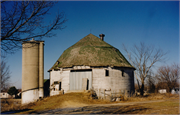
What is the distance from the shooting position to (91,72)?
22312 mm

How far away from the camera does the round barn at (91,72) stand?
72.5 ft

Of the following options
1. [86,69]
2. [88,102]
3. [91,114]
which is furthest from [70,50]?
[91,114]

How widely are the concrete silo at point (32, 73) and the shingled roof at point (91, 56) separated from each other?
233cm

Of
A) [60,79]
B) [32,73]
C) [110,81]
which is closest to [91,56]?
[110,81]

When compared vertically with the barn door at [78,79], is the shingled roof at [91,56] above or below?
above

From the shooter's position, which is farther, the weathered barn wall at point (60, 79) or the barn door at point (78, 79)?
the weathered barn wall at point (60, 79)

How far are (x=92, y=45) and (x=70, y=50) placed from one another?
341 cm

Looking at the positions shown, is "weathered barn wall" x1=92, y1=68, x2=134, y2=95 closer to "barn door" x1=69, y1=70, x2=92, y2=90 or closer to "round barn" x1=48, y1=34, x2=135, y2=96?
"round barn" x1=48, y1=34, x2=135, y2=96

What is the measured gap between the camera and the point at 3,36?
7.98m

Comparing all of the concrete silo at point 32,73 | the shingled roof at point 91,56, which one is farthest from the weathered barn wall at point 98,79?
the concrete silo at point 32,73

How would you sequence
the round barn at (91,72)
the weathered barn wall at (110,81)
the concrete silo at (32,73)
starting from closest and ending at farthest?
1. the weathered barn wall at (110,81)
2. the round barn at (91,72)
3. the concrete silo at (32,73)

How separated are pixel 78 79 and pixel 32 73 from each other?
679 centimetres

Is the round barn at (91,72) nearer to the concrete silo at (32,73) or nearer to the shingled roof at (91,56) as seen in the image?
the shingled roof at (91,56)

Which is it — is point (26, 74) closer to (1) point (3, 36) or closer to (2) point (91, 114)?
(2) point (91, 114)
